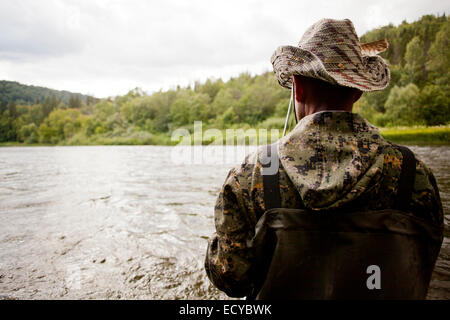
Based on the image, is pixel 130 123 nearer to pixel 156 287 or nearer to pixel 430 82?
pixel 430 82

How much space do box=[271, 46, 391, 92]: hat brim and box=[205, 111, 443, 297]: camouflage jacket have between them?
6.8 inches

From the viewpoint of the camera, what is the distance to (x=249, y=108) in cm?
6631

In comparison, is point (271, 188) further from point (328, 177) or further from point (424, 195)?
point (424, 195)

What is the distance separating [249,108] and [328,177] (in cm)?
6698

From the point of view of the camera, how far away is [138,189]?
8.66 m

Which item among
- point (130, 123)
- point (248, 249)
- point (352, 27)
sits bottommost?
point (248, 249)

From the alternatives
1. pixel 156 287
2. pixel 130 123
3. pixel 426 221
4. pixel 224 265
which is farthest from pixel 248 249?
pixel 130 123

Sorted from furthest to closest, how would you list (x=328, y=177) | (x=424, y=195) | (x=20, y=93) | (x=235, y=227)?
(x=20, y=93), (x=235, y=227), (x=424, y=195), (x=328, y=177)

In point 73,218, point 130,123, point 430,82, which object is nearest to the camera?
point 73,218

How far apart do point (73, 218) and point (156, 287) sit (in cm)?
364

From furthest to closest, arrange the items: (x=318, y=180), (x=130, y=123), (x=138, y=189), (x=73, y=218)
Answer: (x=130, y=123)
(x=138, y=189)
(x=73, y=218)
(x=318, y=180)

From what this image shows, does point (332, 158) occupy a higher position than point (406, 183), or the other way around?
point (332, 158)

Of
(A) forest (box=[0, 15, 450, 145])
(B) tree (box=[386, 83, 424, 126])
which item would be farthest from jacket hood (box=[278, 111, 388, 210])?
(B) tree (box=[386, 83, 424, 126])

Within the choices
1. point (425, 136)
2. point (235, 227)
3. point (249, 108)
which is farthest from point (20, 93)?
point (235, 227)
